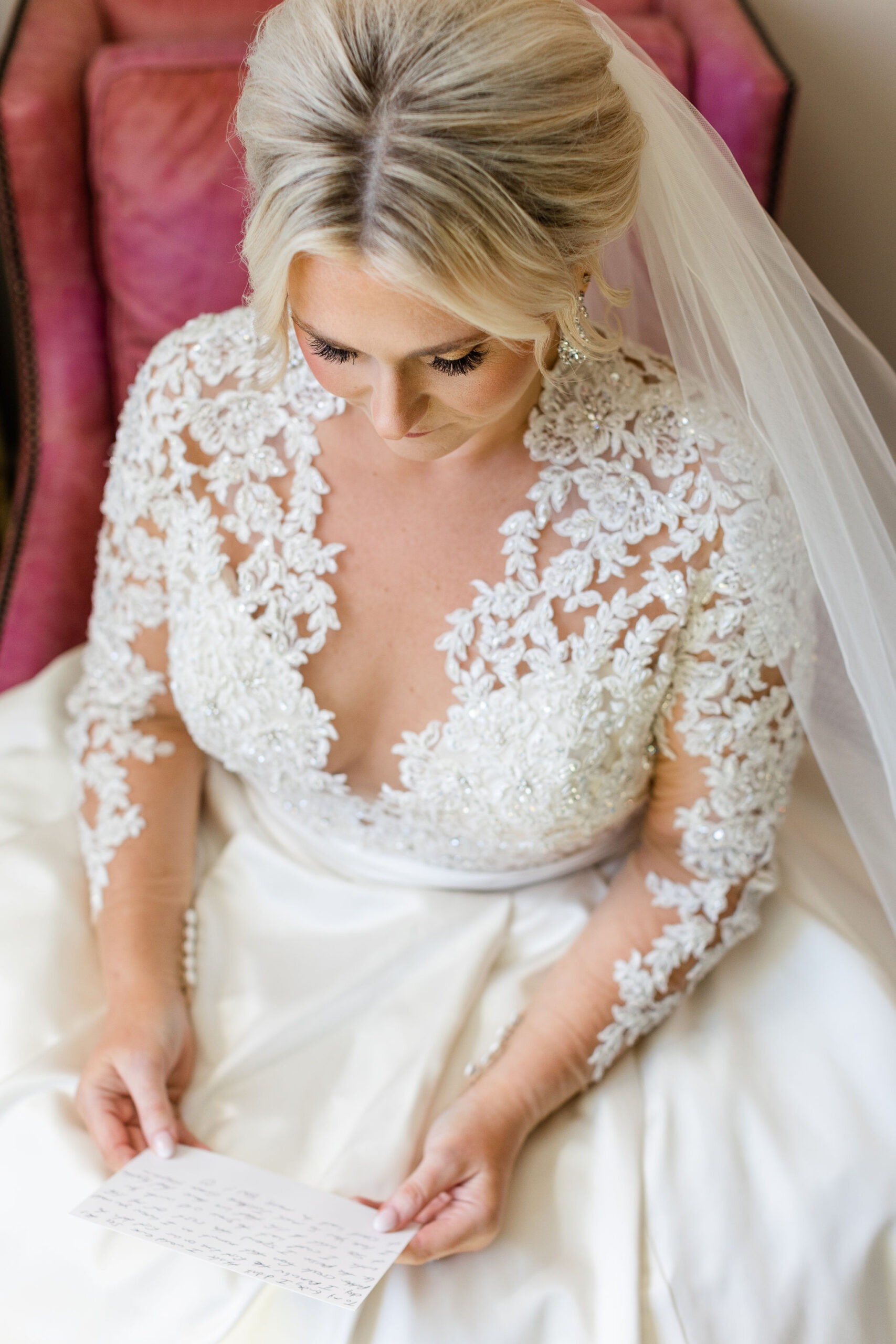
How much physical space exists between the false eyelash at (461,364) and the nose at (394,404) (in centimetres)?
3

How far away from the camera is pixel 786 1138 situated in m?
1.08

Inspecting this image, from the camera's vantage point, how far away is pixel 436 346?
2.82 ft

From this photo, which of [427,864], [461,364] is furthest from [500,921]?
[461,364]

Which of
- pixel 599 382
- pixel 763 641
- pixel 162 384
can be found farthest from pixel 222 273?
pixel 763 641

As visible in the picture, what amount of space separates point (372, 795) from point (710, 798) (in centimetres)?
36

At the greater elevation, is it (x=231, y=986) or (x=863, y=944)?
(x=863, y=944)

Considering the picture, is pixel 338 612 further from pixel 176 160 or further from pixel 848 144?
pixel 848 144

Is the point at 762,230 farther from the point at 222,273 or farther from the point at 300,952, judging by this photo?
the point at 300,952

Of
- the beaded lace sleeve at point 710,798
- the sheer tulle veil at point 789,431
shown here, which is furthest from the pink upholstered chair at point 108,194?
the beaded lace sleeve at point 710,798

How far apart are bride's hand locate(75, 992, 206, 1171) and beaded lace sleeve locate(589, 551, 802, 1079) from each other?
0.42m

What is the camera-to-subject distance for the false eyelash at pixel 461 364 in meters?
0.89

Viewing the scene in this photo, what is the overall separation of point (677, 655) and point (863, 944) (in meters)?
0.39

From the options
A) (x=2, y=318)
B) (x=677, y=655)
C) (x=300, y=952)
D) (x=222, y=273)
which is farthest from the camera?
(x=2, y=318)

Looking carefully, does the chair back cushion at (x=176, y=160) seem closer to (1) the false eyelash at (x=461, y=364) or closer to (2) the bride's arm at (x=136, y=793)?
(2) the bride's arm at (x=136, y=793)
